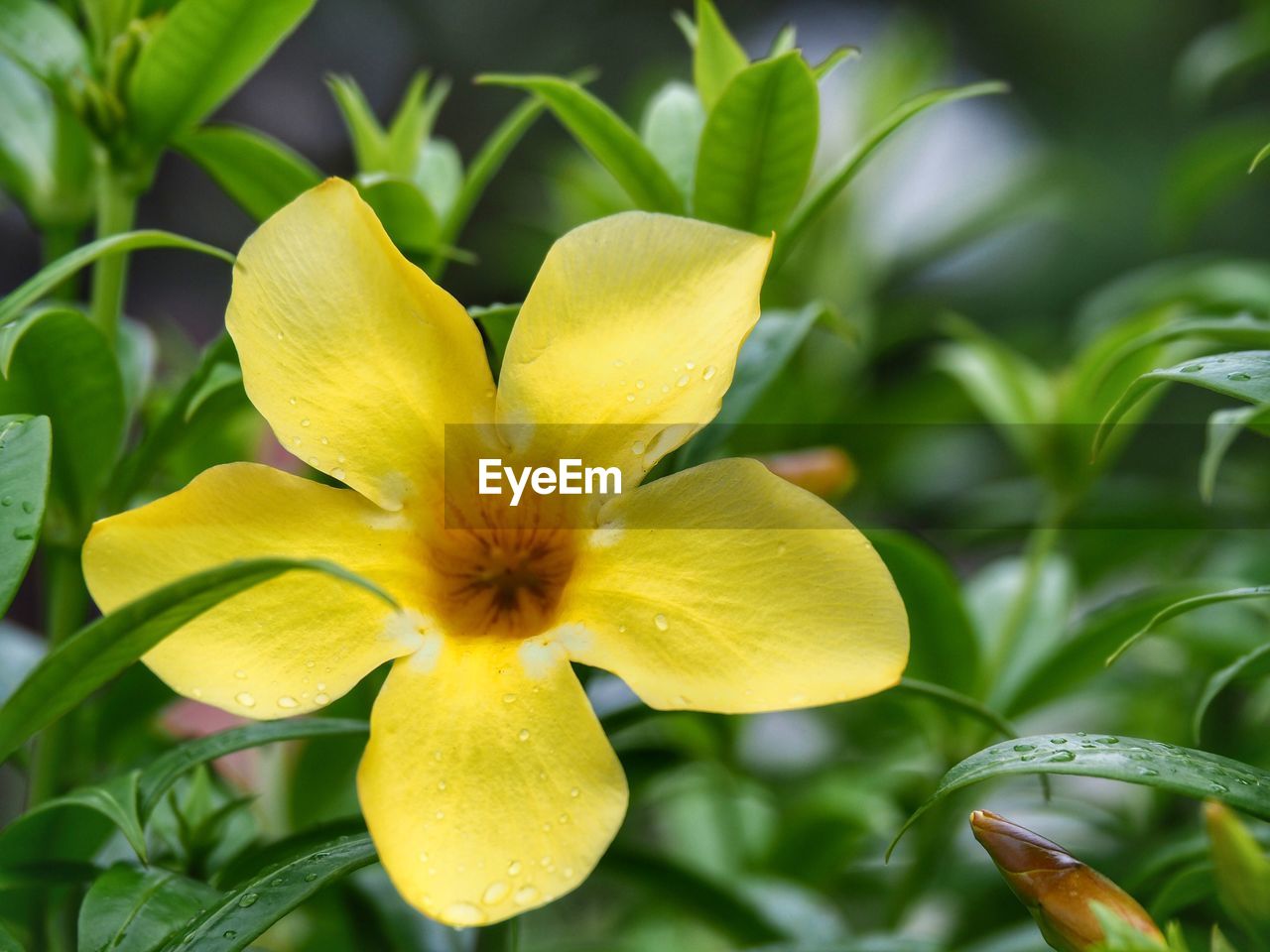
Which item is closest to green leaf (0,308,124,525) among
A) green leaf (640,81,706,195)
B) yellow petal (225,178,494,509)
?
yellow petal (225,178,494,509)

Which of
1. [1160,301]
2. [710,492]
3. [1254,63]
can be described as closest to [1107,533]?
[1160,301]

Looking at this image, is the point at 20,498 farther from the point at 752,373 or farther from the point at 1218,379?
the point at 1218,379

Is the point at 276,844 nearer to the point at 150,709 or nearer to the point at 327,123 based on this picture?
the point at 150,709

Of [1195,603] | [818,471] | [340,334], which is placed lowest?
[818,471]

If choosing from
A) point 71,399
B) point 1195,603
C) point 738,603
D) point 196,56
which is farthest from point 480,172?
point 1195,603

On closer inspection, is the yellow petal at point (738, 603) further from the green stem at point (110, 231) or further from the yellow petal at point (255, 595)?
the green stem at point (110, 231)

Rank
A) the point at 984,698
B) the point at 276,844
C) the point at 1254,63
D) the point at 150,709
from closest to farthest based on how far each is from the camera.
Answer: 1. the point at 276,844
2. the point at 150,709
3. the point at 984,698
4. the point at 1254,63
